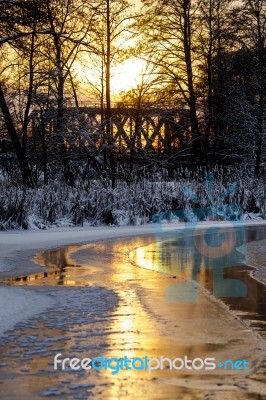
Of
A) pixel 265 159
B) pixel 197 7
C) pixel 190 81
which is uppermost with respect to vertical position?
pixel 197 7

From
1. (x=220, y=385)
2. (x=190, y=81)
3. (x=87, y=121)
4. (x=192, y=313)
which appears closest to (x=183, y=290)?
(x=192, y=313)

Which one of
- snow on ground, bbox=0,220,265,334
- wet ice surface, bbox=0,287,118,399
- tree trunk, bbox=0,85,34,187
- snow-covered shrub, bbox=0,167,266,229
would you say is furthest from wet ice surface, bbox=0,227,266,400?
tree trunk, bbox=0,85,34,187

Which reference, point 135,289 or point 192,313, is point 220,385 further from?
point 135,289

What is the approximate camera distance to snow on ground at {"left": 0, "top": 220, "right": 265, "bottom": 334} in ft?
20.9

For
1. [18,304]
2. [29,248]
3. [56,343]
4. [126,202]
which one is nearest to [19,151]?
[126,202]

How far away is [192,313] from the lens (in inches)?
245

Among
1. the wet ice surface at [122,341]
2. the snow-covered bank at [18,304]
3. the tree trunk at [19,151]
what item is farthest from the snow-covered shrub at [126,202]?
the snow-covered bank at [18,304]

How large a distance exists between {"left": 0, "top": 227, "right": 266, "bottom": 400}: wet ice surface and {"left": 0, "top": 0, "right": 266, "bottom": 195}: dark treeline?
14183mm

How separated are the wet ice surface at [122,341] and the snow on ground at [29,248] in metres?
0.18

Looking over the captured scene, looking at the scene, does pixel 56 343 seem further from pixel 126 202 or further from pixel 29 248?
pixel 126 202

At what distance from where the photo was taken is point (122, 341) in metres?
5.11

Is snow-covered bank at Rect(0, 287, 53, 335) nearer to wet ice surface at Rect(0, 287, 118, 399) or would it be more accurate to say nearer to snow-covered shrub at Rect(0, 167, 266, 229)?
wet ice surface at Rect(0, 287, 118, 399)

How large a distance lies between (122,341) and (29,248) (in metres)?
7.43

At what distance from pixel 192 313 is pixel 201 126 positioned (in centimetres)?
3118
